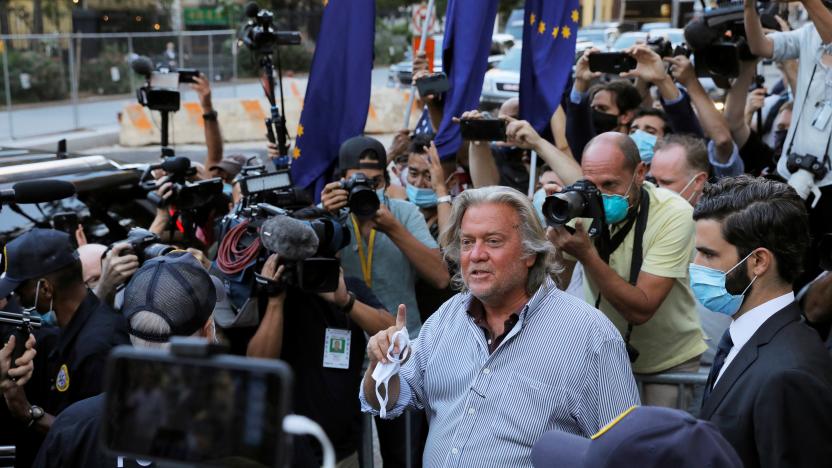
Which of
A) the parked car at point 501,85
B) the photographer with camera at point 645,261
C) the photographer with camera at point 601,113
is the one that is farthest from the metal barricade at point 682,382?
the parked car at point 501,85

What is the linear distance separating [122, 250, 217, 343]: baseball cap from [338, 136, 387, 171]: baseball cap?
81.1 inches

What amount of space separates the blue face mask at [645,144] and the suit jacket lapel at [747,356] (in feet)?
9.77

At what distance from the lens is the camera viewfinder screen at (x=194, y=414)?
141 cm

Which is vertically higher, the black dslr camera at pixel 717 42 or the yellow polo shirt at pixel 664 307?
the black dslr camera at pixel 717 42

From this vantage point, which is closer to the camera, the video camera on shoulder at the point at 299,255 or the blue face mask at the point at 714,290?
the blue face mask at the point at 714,290

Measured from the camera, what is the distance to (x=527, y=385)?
320 cm

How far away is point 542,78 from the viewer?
244 inches

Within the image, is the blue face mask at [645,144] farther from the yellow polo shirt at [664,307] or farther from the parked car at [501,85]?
the parked car at [501,85]

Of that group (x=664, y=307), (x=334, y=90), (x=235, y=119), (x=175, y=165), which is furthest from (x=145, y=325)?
(x=235, y=119)

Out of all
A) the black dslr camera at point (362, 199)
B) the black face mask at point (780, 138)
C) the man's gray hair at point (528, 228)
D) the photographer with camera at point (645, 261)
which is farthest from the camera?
the black face mask at point (780, 138)

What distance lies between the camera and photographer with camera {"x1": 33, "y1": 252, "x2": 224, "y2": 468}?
2814 millimetres

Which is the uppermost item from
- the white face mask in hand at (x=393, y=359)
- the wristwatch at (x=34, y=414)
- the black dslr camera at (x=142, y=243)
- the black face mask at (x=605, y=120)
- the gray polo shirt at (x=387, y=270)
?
the black face mask at (x=605, y=120)

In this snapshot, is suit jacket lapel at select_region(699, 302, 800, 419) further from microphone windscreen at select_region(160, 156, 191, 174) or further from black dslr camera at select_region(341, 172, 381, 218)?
microphone windscreen at select_region(160, 156, 191, 174)

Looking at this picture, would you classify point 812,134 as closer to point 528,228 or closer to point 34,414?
point 528,228
